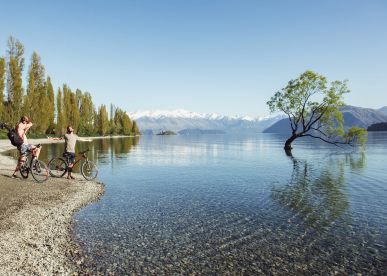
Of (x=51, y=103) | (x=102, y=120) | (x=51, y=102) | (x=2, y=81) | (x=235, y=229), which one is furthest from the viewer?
(x=102, y=120)

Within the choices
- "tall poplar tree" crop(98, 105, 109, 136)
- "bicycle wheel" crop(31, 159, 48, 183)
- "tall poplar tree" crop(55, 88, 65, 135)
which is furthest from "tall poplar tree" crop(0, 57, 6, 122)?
"tall poplar tree" crop(98, 105, 109, 136)

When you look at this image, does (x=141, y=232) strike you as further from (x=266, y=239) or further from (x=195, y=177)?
(x=195, y=177)

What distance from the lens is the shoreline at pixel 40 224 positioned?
845cm

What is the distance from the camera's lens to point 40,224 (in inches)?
461

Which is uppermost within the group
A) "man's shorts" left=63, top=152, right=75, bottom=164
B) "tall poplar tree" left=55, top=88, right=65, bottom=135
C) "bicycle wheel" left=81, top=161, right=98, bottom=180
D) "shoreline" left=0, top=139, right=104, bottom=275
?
"tall poplar tree" left=55, top=88, right=65, bottom=135

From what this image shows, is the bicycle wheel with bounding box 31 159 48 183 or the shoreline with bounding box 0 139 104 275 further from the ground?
the bicycle wheel with bounding box 31 159 48 183

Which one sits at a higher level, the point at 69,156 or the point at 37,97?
the point at 37,97

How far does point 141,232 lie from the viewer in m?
11.6

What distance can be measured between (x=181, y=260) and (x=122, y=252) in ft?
6.53

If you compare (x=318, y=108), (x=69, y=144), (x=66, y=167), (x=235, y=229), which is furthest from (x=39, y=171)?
(x=318, y=108)

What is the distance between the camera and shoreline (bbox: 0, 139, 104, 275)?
27.7ft

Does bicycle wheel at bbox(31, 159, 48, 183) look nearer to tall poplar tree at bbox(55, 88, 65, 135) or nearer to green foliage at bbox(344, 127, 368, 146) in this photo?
green foliage at bbox(344, 127, 368, 146)

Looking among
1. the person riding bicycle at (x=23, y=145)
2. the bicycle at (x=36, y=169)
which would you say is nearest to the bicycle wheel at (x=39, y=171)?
the bicycle at (x=36, y=169)

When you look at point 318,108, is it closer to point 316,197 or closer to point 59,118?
point 316,197
